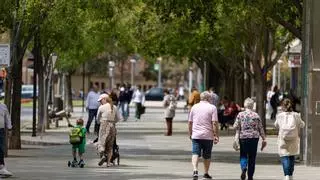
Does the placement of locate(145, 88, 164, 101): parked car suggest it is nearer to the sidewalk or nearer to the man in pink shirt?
the sidewalk

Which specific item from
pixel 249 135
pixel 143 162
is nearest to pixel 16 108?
pixel 143 162

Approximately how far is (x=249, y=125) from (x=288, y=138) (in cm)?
80

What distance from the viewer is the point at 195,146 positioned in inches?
734

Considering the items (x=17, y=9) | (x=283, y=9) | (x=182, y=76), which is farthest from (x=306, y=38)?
(x=182, y=76)

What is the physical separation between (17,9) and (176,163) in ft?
18.6

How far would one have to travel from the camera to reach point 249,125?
18.1m

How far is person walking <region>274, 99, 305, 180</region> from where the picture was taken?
17.8 m

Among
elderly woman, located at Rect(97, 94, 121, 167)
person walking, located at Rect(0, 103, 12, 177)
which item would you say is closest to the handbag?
elderly woman, located at Rect(97, 94, 121, 167)

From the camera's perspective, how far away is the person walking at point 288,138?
17.8m

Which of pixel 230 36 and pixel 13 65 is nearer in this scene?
pixel 13 65

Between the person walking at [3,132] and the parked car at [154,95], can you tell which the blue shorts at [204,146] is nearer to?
the person walking at [3,132]

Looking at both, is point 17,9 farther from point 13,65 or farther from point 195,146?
point 195,146

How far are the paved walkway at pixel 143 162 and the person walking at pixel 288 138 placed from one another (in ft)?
5.33

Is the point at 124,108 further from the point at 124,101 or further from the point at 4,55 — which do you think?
the point at 4,55
